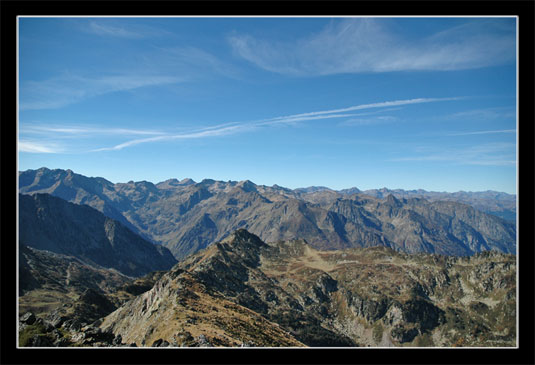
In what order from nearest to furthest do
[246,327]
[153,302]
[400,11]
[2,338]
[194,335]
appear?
[2,338]
[400,11]
[194,335]
[246,327]
[153,302]

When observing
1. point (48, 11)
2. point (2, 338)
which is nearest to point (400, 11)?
point (48, 11)

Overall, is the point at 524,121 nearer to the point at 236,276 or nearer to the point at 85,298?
the point at 85,298

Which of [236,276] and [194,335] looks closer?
[194,335]

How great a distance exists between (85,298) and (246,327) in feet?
253

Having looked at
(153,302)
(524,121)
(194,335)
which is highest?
(524,121)

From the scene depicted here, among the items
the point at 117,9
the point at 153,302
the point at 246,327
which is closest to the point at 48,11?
the point at 117,9

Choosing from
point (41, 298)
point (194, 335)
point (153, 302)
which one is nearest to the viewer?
point (194, 335)

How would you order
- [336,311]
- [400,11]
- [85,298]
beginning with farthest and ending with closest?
[336,311], [85,298], [400,11]

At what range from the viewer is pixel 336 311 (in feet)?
529

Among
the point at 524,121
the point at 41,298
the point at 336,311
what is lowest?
the point at 336,311

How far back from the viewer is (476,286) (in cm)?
15775

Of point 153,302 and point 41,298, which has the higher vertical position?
point 153,302

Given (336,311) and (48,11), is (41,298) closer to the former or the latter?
(336,311)

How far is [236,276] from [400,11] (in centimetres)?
16100
